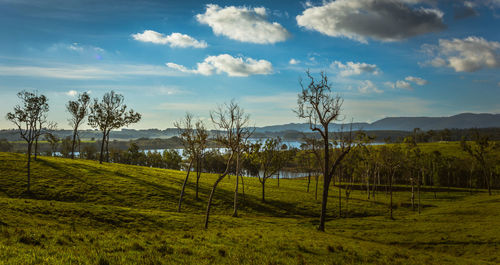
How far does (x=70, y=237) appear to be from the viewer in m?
15.5

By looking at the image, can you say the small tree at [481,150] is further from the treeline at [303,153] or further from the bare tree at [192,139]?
the bare tree at [192,139]

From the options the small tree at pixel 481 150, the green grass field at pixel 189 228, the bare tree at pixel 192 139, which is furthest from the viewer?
the small tree at pixel 481 150

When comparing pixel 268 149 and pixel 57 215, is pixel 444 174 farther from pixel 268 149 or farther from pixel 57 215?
pixel 57 215

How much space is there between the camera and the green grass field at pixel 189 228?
1298 cm

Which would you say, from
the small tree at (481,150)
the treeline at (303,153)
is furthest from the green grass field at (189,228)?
the small tree at (481,150)

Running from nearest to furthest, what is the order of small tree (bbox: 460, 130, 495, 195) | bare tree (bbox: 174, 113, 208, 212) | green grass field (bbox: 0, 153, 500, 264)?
green grass field (bbox: 0, 153, 500, 264)
bare tree (bbox: 174, 113, 208, 212)
small tree (bbox: 460, 130, 495, 195)

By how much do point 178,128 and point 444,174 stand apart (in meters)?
124

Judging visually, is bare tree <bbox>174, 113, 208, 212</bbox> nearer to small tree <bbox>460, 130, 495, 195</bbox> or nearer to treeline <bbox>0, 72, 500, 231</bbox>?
treeline <bbox>0, 72, 500, 231</bbox>

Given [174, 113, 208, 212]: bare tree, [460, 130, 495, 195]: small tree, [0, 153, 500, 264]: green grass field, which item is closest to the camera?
[0, 153, 500, 264]: green grass field

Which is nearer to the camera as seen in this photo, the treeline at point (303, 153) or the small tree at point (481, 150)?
the treeline at point (303, 153)

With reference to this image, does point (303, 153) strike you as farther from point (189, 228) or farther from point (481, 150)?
point (481, 150)

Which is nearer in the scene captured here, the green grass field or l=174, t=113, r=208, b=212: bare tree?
the green grass field

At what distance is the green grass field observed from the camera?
12977 millimetres

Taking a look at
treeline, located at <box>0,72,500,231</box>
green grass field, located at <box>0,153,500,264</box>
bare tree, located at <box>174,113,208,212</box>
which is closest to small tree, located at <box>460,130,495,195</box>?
treeline, located at <box>0,72,500,231</box>
